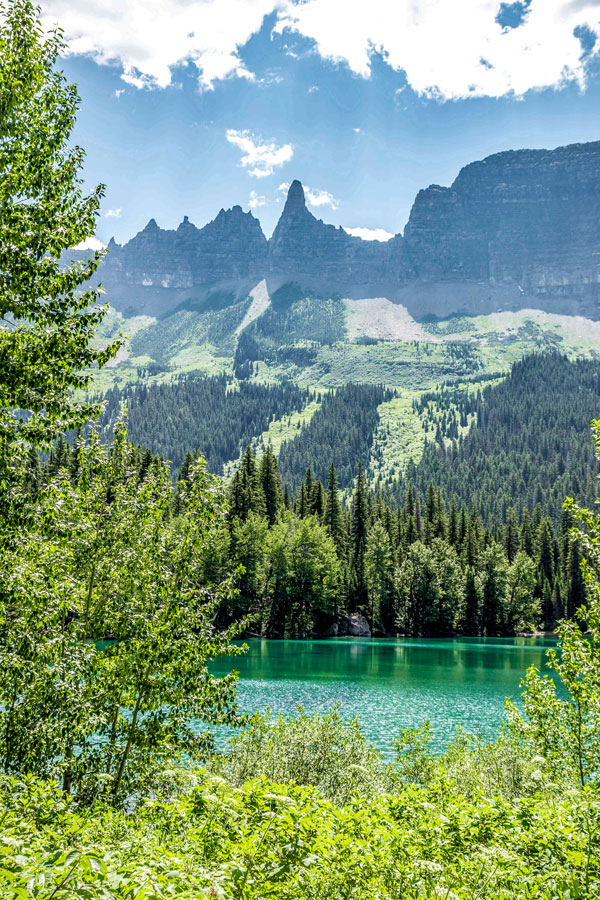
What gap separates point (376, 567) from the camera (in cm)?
9919

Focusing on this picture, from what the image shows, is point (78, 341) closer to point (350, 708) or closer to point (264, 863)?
point (264, 863)

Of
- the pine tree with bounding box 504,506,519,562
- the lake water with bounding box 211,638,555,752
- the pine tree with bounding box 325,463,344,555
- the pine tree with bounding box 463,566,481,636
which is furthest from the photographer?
the pine tree with bounding box 504,506,519,562

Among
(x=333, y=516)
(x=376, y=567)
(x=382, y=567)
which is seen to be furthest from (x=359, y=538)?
(x=382, y=567)

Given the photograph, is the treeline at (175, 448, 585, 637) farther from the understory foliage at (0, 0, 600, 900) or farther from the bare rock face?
Answer: the understory foliage at (0, 0, 600, 900)

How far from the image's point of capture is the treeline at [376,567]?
8625 cm

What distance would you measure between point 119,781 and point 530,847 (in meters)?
8.16

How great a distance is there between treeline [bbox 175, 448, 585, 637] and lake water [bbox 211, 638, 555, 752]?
8681 mm

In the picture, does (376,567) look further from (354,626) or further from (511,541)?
(511,541)

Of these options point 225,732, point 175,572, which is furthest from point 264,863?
point 225,732

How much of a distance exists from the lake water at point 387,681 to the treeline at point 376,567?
342 inches

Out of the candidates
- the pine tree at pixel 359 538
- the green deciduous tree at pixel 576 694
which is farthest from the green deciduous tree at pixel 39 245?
the pine tree at pixel 359 538

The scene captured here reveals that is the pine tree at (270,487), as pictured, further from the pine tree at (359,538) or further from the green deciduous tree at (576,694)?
the green deciduous tree at (576,694)


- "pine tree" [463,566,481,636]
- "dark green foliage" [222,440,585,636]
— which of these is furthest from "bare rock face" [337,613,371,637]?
"pine tree" [463,566,481,636]

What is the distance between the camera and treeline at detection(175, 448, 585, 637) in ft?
283
